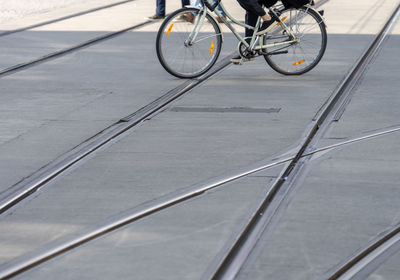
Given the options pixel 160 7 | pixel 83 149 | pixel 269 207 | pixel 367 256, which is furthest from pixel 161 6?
pixel 367 256

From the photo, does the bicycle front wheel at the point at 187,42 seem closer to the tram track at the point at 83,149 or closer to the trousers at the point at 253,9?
the tram track at the point at 83,149

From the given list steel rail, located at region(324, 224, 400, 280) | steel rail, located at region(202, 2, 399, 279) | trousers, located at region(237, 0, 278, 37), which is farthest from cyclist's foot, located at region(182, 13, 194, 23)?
steel rail, located at region(324, 224, 400, 280)

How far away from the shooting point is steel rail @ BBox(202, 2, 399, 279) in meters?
4.11

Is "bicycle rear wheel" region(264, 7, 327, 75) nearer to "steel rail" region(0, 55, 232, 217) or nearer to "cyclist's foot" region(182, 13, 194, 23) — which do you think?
"cyclist's foot" region(182, 13, 194, 23)

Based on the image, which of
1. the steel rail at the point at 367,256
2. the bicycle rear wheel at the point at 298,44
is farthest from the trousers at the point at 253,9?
the steel rail at the point at 367,256

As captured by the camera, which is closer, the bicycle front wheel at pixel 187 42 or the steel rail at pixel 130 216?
the steel rail at pixel 130 216

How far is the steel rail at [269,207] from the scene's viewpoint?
411cm

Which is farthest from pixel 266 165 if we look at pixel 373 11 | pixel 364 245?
pixel 373 11

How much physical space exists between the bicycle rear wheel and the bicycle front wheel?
0.57 metres

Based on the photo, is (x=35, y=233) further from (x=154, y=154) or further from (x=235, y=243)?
(x=154, y=154)

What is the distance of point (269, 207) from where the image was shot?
4957 millimetres

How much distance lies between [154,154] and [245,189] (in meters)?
1.05

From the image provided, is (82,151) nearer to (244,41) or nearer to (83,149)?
(83,149)

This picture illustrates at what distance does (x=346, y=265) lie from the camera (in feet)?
13.4
